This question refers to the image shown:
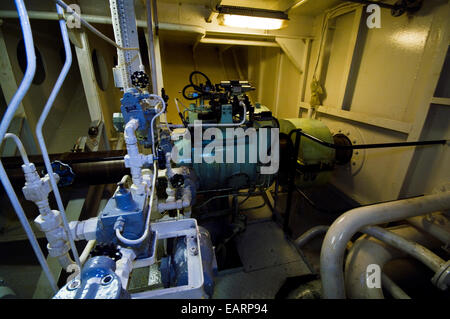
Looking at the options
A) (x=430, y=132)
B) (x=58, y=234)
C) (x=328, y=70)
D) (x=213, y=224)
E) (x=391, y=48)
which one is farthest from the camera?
(x=328, y=70)

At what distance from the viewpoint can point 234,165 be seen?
1663 mm

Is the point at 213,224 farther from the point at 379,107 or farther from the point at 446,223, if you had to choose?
the point at 379,107

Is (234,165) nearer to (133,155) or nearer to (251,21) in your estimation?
(133,155)

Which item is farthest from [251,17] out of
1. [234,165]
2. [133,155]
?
[133,155]

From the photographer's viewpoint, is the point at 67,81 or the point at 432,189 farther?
the point at 67,81

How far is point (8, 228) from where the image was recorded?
1846 millimetres

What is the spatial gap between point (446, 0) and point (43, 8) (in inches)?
143

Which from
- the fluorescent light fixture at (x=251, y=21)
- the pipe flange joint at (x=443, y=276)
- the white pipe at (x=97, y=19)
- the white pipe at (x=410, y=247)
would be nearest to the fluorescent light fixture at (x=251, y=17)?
the fluorescent light fixture at (x=251, y=21)

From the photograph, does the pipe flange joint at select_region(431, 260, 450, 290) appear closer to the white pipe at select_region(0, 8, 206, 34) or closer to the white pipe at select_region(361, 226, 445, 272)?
the white pipe at select_region(361, 226, 445, 272)

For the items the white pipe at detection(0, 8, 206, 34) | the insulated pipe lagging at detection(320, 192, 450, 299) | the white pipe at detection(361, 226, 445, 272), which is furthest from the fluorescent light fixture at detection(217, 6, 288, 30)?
the white pipe at detection(361, 226, 445, 272)

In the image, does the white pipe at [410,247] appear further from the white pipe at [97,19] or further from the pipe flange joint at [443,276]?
the white pipe at [97,19]

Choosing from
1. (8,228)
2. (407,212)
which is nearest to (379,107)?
(407,212)

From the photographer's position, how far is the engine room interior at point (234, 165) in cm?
75

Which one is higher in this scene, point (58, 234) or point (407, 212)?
point (58, 234)
